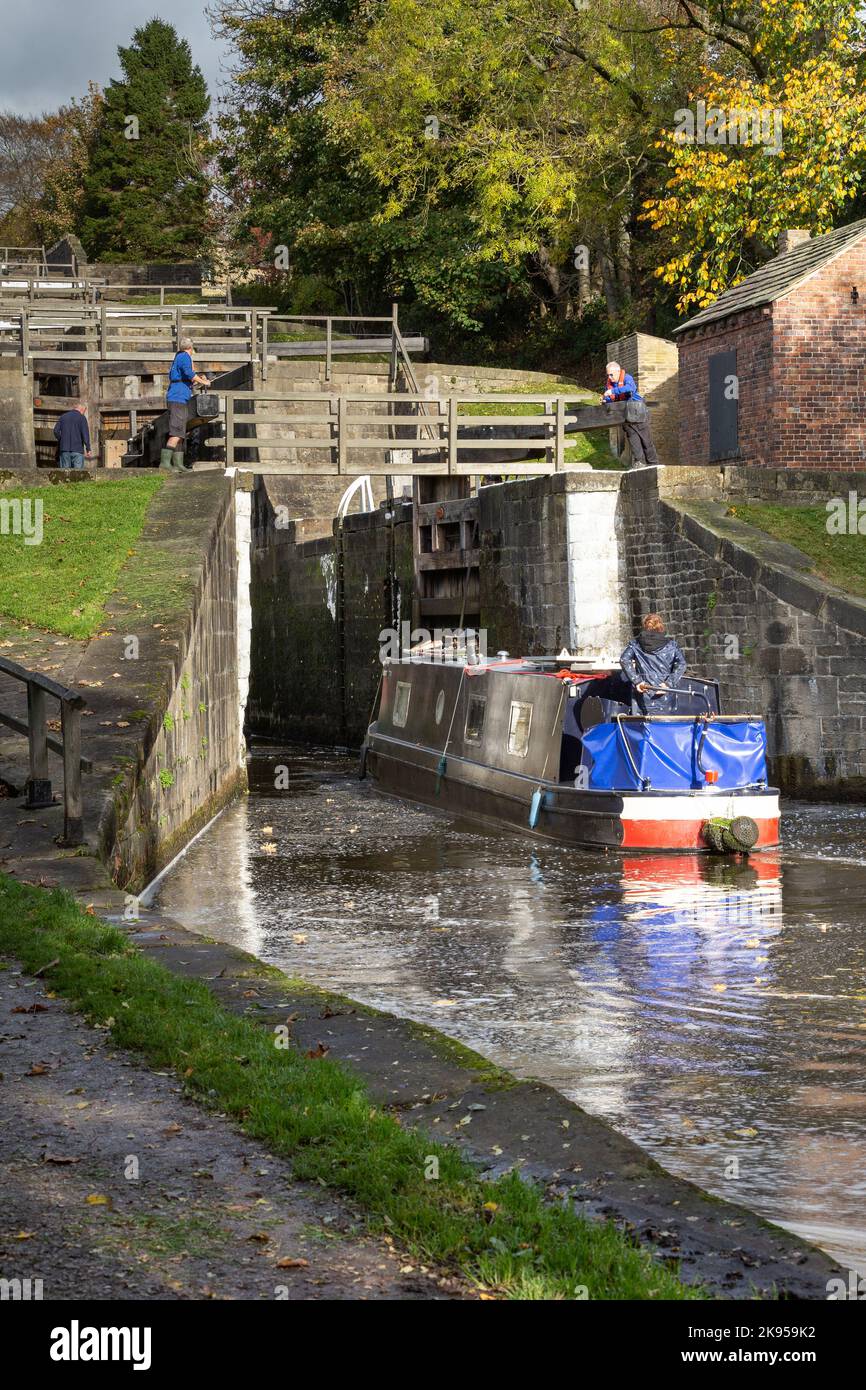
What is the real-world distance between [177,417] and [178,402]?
0.25 meters

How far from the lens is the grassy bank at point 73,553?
17.3 metres

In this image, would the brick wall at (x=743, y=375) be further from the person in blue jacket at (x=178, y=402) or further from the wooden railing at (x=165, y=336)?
the person in blue jacket at (x=178, y=402)

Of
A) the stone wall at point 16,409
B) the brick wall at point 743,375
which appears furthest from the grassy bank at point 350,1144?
the stone wall at point 16,409

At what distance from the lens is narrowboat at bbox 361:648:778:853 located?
15.3 meters

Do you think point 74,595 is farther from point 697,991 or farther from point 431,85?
point 431,85

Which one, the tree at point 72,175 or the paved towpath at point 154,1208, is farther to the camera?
the tree at point 72,175

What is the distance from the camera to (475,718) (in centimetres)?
1872

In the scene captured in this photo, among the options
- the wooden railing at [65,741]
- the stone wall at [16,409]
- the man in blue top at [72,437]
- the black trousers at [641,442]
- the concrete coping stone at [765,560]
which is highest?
the stone wall at [16,409]

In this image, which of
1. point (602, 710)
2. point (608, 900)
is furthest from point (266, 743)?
point (608, 900)

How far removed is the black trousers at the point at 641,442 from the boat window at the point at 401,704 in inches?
175

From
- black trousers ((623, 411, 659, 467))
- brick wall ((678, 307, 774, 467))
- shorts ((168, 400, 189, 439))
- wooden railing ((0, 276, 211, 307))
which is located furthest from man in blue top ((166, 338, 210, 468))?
wooden railing ((0, 276, 211, 307))

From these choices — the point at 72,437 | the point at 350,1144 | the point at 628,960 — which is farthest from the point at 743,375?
the point at 350,1144

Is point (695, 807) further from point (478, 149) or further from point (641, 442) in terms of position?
point (478, 149)

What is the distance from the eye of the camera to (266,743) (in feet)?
109
